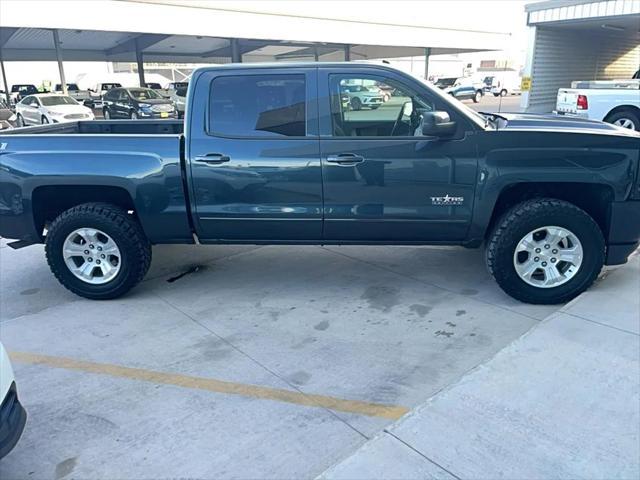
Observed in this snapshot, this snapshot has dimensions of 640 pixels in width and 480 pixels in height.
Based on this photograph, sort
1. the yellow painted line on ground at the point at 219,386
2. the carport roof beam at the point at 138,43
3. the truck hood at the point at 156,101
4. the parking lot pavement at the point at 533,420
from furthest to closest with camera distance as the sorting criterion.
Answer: the carport roof beam at the point at 138,43, the truck hood at the point at 156,101, the yellow painted line on ground at the point at 219,386, the parking lot pavement at the point at 533,420

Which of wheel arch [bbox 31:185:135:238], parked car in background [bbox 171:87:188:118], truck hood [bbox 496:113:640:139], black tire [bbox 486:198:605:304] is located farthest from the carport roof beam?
black tire [bbox 486:198:605:304]

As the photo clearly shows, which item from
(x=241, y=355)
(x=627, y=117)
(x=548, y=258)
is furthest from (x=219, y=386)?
(x=627, y=117)

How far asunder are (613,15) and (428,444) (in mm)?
14477

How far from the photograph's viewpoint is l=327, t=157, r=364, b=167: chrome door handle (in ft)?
14.0

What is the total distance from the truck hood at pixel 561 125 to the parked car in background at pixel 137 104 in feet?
68.0

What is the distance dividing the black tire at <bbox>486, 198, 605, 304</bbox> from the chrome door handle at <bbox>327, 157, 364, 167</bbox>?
4.19ft

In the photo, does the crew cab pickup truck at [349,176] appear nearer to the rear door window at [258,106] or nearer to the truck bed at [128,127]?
the rear door window at [258,106]

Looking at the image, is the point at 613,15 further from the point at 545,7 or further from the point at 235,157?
the point at 235,157

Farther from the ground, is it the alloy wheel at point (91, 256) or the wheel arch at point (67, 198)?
the wheel arch at point (67, 198)

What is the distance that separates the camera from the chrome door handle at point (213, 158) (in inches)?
171

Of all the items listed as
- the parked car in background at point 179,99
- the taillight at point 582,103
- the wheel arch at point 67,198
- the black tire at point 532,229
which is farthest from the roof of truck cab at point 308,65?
the parked car in background at point 179,99

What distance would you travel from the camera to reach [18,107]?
24.2m

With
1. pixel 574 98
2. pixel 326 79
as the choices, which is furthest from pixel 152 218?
pixel 574 98

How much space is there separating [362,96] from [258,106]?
2.80ft
